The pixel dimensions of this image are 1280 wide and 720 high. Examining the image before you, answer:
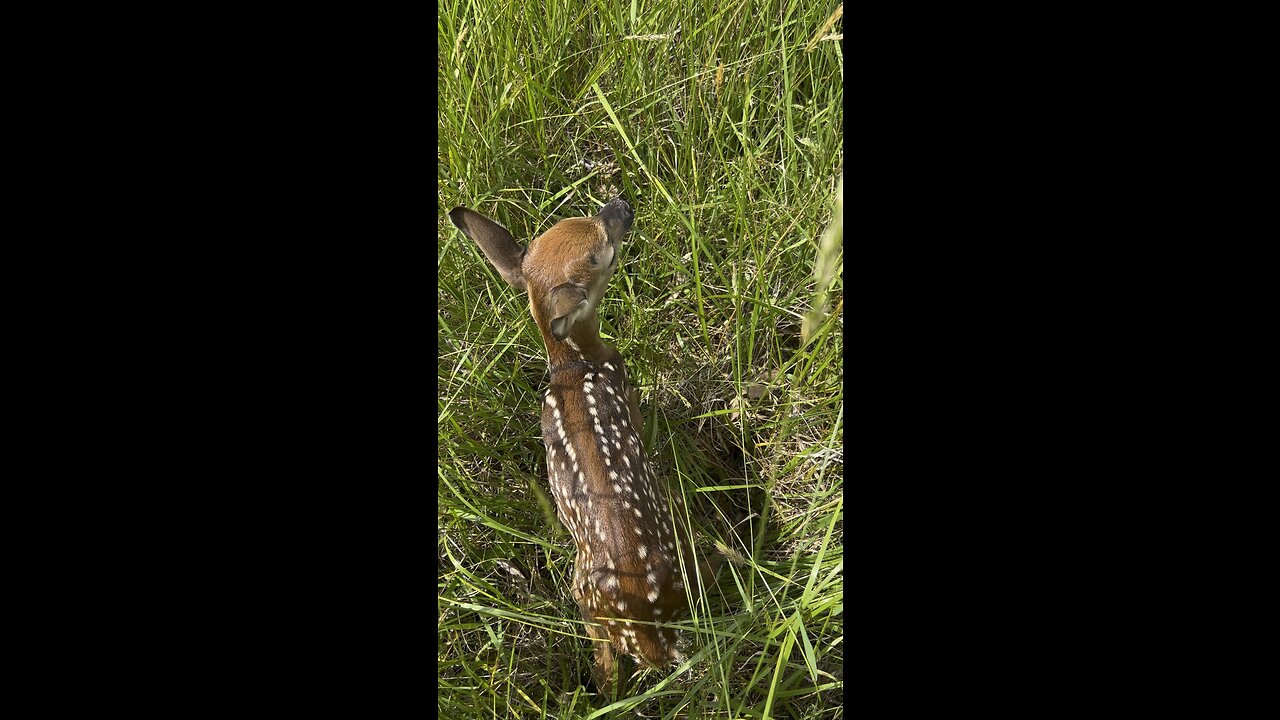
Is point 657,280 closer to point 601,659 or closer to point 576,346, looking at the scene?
point 576,346

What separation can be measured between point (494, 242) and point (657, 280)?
527mm

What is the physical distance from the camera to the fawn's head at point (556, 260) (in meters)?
1.93

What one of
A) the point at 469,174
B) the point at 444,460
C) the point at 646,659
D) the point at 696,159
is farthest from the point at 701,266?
the point at 646,659

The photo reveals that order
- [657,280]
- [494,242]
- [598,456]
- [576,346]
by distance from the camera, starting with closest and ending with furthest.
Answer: [598,456] → [494,242] → [576,346] → [657,280]

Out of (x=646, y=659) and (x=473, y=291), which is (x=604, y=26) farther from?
(x=646, y=659)

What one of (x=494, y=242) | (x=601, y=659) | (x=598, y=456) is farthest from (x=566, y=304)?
(x=601, y=659)

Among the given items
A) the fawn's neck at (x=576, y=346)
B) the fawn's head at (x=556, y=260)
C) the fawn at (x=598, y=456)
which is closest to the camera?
the fawn at (x=598, y=456)

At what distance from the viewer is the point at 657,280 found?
7.41ft

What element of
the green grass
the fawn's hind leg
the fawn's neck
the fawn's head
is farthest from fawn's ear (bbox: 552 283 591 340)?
the fawn's hind leg

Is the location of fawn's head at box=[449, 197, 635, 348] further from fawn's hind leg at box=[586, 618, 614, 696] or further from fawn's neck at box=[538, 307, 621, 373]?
fawn's hind leg at box=[586, 618, 614, 696]

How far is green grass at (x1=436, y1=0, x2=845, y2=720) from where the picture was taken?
6.59 ft

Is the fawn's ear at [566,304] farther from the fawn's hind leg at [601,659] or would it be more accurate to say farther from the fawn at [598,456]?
the fawn's hind leg at [601,659]


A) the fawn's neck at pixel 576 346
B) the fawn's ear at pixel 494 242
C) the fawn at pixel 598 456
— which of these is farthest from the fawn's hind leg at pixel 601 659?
the fawn's ear at pixel 494 242

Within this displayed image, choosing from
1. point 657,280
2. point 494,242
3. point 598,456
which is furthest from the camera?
point 657,280
